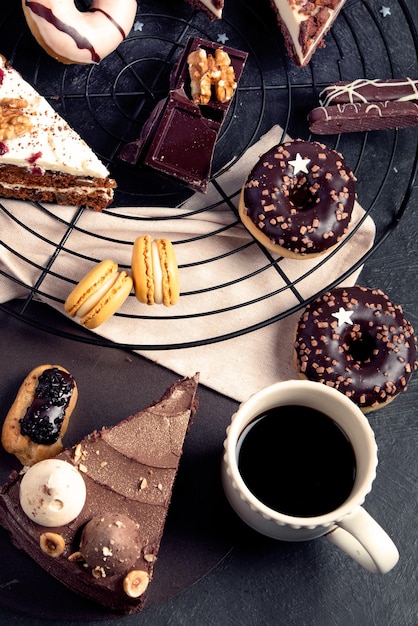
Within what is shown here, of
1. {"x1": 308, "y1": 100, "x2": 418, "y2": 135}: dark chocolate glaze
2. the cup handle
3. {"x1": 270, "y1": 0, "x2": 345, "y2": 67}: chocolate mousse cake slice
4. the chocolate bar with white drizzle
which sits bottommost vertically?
the cup handle

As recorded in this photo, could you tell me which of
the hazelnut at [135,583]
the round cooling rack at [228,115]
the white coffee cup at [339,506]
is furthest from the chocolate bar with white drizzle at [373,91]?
the hazelnut at [135,583]

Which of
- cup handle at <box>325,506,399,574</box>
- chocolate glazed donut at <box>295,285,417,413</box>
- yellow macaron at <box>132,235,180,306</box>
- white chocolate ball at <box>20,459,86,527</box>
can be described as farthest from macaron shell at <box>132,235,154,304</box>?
cup handle at <box>325,506,399,574</box>

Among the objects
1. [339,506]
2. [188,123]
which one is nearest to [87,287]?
[188,123]

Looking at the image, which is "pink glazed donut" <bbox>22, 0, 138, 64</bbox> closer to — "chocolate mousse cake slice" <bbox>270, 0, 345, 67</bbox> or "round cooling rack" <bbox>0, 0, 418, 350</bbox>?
"round cooling rack" <bbox>0, 0, 418, 350</bbox>

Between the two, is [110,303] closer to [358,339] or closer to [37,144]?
[37,144]

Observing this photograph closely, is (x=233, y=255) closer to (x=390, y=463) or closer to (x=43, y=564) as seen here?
(x=390, y=463)
